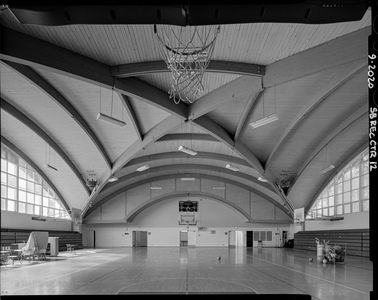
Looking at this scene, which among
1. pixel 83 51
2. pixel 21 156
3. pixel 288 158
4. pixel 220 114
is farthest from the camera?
pixel 288 158

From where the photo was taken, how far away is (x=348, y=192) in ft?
116


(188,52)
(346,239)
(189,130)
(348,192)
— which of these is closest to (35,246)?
(189,130)

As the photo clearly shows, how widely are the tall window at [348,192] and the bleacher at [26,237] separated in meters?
25.1

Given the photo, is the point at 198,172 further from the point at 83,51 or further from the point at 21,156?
the point at 83,51

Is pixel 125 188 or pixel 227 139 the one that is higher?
pixel 227 139

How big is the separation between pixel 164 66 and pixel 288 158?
61.9 feet

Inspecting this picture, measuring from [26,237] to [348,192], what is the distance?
26.2m

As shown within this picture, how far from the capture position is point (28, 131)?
29.2 meters

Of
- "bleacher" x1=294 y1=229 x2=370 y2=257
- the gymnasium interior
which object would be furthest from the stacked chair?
"bleacher" x1=294 y1=229 x2=370 y2=257

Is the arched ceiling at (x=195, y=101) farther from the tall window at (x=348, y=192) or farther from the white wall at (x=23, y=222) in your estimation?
the white wall at (x=23, y=222)

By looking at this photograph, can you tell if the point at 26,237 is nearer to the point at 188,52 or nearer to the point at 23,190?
the point at 23,190

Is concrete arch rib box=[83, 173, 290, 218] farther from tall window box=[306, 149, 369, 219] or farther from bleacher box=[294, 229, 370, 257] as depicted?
tall window box=[306, 149, 369, 219]

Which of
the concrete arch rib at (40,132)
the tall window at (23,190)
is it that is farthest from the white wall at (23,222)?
the concrete arch rib at (40,132)

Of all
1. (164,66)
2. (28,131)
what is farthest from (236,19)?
(28,131)
